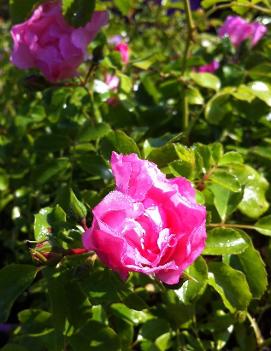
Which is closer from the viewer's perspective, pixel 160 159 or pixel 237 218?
pixel 160 159

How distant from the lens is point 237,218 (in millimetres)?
1292

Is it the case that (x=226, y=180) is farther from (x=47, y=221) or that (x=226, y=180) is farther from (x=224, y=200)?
(x=47, y=221)

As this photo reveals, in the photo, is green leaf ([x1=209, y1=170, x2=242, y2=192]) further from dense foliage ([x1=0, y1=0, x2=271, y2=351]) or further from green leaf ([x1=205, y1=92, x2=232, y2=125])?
green leaf ([x1=205, y1=92, x2=232, y2=125])

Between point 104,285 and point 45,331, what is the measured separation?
27cm

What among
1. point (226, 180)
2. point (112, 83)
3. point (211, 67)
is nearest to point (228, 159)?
point (226, 180)

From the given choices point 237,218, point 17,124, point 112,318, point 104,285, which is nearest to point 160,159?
point 104,285

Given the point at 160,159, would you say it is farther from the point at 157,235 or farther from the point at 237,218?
the point at 237,218

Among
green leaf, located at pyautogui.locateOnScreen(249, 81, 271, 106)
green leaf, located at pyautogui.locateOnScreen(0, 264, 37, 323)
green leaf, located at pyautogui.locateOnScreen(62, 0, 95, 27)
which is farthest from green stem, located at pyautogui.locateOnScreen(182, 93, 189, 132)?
green leaf, located at pyautogui.locateOnScreen(0, 264, 37, 323)

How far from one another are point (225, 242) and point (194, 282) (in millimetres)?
89

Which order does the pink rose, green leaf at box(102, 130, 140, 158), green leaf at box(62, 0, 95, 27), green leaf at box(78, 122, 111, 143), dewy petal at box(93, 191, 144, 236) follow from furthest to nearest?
the pink rose < green leaf at box(78, 122, 111, 143) < green leaf at box(62, 0, 95, 27) < green leaf at box(102, 130, 140, 158) < dewy petal at box(93, 191, 144, 236)

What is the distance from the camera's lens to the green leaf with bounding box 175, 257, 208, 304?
748 mm

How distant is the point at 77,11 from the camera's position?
0.96m

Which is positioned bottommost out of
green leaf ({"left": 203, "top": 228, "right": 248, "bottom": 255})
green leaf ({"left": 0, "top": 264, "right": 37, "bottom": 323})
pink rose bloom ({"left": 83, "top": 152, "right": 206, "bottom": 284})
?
green leaf ({"left": 203, "top": 228, "right": 248, "bottom": 255})

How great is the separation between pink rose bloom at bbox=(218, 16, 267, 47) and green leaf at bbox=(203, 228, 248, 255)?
0.91 m
